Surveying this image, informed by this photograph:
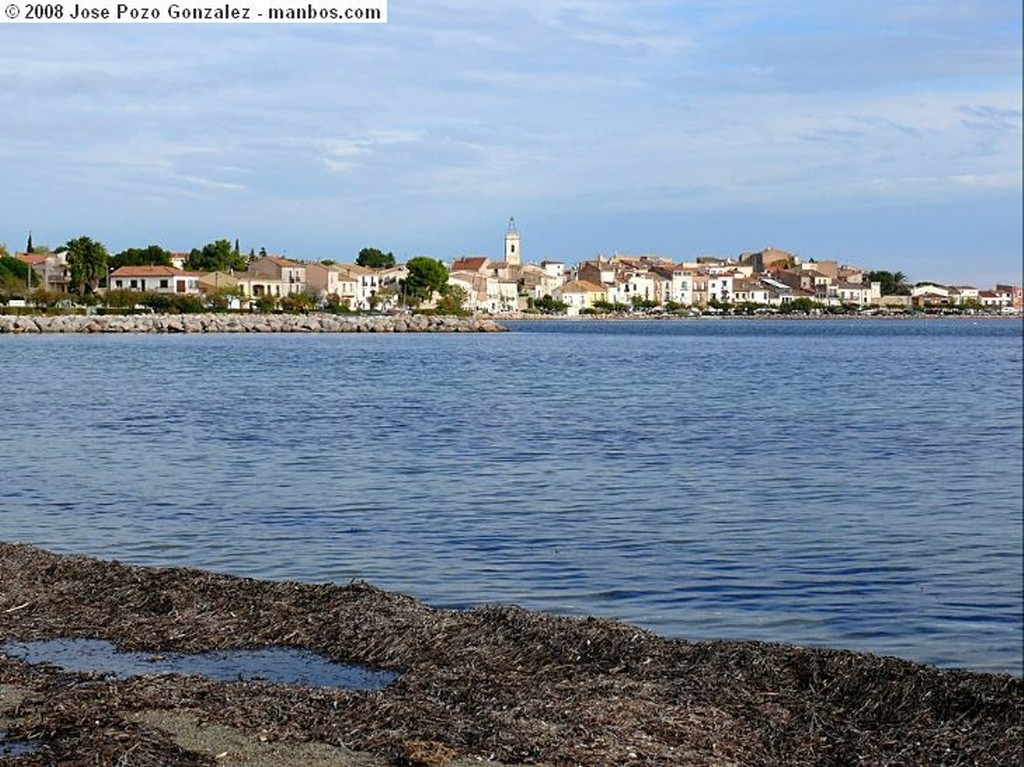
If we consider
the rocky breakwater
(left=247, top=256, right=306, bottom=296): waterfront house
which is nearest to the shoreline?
the rocky breakwater

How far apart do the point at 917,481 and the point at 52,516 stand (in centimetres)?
847

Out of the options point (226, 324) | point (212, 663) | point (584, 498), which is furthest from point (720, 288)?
point (212, 663)

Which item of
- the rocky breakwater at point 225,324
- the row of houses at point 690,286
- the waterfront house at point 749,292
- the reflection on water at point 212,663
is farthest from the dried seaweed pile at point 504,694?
the waterfront house at point 749,292

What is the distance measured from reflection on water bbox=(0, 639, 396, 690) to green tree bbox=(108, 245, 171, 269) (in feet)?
375

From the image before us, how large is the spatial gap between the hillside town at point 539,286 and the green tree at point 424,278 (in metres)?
0.28

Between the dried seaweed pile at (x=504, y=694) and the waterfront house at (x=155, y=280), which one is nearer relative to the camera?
the dried seaweed pile at (x=504, y=694)

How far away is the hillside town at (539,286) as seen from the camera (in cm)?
10769

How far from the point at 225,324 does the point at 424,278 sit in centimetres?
3424

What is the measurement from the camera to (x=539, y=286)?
155 metres

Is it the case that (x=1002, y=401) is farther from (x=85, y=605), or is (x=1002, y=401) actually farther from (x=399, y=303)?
(x=399, y=303)

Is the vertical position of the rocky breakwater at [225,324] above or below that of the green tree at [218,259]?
below

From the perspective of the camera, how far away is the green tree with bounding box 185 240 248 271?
12175 cm

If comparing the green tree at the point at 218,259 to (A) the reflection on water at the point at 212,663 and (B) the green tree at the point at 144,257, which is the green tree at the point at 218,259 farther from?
(A) the reflection on water at the point at 212,663

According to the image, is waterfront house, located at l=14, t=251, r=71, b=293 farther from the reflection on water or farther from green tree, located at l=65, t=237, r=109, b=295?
the reflection on water
